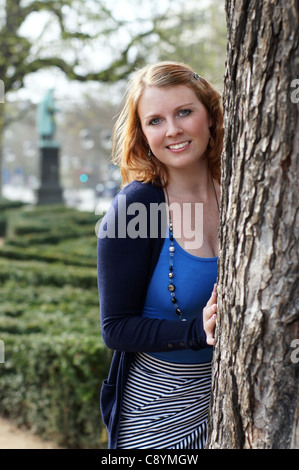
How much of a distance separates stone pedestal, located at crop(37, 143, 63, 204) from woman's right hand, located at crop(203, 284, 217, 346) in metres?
22.4

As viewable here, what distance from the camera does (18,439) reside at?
459cm

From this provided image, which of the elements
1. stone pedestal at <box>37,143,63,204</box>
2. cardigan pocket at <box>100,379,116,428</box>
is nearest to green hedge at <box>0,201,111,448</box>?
cardigan pocket at <box>100,379,116,428</box>

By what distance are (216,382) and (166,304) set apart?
0.32m

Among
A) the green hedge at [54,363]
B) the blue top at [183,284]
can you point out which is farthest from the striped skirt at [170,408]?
the green hedge at [54,363]

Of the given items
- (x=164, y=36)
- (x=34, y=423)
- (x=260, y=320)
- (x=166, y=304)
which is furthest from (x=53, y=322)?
(x=164, y=36)

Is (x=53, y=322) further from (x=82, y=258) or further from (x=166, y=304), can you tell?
(x=82, y=258)

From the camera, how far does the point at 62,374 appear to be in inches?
167

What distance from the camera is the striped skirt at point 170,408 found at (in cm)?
181

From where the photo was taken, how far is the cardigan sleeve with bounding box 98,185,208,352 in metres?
1.69

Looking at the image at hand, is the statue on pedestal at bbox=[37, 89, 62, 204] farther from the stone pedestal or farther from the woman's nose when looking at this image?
the woman's nose

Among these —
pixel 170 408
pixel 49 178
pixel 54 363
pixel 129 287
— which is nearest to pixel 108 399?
pixel 170 408

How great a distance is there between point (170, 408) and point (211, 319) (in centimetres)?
43

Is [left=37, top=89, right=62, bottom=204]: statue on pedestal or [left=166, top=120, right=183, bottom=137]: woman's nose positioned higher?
[left=37, top=89, right=62, bottom=204]: statue on pedestal

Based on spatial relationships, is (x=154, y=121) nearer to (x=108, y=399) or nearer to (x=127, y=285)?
(x=127, y=285)
